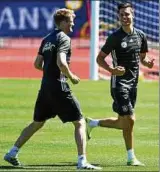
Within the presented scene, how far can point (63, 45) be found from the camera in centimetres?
1003

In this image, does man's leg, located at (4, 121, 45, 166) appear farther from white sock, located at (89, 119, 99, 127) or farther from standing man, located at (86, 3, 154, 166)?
white sock, located at (89, 119, 99, 127)

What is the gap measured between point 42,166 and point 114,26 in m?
18.5

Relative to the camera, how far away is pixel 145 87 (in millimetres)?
22312

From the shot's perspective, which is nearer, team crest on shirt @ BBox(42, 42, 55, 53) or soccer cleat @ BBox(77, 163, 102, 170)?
soccer cleat @ BBox(77, 163, 102, 170)

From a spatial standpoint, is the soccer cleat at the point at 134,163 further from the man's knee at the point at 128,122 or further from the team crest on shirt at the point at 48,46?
the team crest on shirt at the point at 48,46

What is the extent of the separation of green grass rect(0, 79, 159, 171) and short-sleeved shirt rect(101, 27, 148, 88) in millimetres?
1040

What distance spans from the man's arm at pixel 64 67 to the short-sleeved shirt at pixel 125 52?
0.97 meters

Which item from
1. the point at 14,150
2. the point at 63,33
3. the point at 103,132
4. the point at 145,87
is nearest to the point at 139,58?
the point at 63,33

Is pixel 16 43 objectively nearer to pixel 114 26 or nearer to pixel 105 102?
pixel 114 26

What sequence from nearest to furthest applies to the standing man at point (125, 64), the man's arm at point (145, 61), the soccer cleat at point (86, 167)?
1. the soccer cleat at point (86, 167)
2. the standing man at point (125, 64)
3. the man's arm at point (145, 61)

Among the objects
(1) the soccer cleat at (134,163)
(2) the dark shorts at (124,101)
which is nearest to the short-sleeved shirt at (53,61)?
(2) the dark shorts at (124,101)

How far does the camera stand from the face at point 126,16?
34.7 feet

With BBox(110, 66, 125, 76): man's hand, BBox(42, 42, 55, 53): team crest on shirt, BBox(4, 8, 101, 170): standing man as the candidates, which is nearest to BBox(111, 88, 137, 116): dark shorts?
BBox(110, 66, 125, 76): man's hand

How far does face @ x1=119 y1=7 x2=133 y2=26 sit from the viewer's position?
34.7 ft
